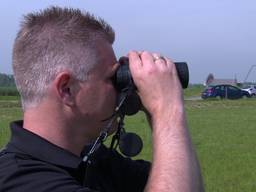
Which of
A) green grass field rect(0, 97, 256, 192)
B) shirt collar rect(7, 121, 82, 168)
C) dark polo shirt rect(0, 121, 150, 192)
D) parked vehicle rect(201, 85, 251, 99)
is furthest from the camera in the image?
parked vehicle rect(201, 85, 251, 99)

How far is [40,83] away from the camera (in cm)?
216

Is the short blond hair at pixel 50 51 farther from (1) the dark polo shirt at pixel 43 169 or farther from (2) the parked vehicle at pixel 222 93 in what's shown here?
(2) the parked vehicle at pixel 222 93

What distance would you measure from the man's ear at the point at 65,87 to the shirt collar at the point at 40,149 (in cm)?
15

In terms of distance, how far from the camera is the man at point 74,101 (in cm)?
200

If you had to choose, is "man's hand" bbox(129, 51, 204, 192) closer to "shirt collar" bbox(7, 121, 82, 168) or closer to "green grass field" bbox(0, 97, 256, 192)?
"shirt collar" bbox(7, 121, 82, 168)

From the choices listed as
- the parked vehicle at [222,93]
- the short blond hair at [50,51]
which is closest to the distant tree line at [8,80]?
the short blond hair at [50,51]

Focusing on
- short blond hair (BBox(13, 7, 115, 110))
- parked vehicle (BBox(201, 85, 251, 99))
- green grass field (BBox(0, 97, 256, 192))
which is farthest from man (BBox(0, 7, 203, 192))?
parked vehicle (BBox(201, 85, 251, 99))

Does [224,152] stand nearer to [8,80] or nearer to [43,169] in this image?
[8,80]

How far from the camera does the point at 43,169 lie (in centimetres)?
200

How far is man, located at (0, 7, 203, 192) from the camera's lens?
200 cm

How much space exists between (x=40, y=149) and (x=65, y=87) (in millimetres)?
221

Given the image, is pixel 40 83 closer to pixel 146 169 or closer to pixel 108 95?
pixel 108 95

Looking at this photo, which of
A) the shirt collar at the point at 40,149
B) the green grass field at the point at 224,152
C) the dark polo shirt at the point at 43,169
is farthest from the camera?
the green grass field at the point at 224,152

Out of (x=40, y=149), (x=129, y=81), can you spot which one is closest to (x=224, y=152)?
(x=129, y=81)
